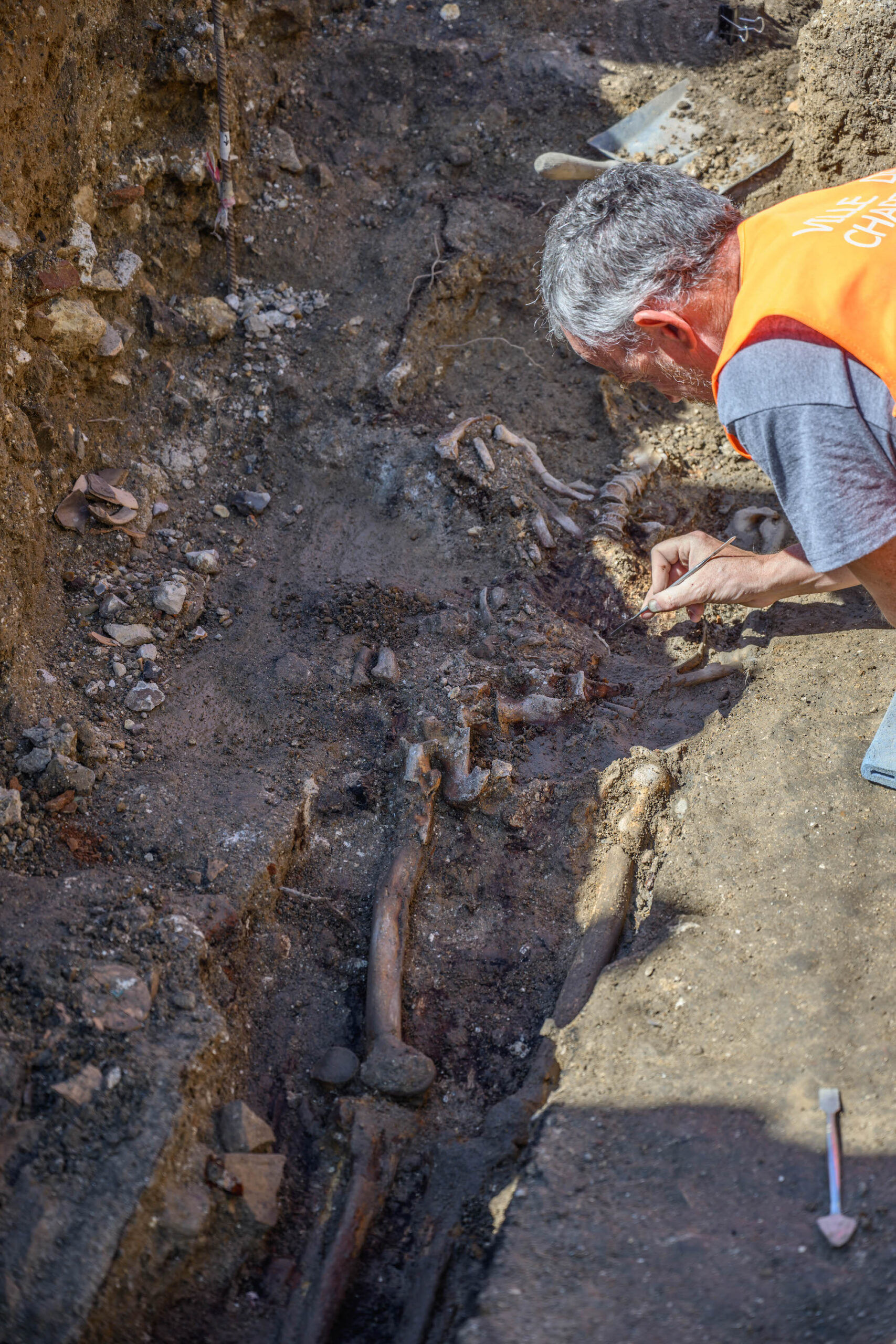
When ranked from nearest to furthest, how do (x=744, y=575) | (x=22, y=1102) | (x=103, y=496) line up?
(x=22, y=1102) → (x=744, y=575) → (x=103, y=496)

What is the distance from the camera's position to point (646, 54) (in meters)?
5.64

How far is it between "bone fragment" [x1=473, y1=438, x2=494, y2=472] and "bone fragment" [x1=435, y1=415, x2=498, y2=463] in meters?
0.08

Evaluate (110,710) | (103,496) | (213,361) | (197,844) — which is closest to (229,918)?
(197,844)

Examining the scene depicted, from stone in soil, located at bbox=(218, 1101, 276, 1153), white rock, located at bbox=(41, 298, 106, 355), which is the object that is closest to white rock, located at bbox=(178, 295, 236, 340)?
white rock, located at bbox=(41, 298, 106, 355)

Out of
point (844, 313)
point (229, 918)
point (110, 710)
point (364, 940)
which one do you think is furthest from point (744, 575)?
point (110, 710)

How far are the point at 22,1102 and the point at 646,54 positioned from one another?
21.1 feet

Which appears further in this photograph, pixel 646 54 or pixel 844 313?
pixel 646 54

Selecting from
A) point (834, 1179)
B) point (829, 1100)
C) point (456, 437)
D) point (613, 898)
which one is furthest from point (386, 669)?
point (834, 1179)

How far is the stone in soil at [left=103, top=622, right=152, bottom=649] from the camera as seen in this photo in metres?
3.61

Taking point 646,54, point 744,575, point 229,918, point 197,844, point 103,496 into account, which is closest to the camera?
point 229,918

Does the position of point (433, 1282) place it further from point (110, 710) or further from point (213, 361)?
point (213, 361)

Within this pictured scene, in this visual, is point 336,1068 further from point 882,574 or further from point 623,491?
point 623,491

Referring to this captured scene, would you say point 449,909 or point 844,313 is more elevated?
point 844,313

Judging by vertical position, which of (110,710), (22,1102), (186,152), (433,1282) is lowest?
(433,1282)
